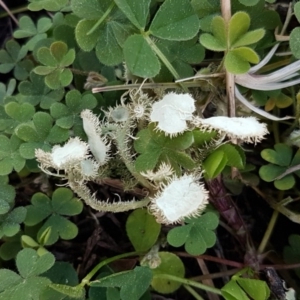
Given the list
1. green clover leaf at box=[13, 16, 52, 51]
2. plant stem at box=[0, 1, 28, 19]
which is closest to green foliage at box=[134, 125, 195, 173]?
green clover leaf at box=[13, 16, 52, 51]

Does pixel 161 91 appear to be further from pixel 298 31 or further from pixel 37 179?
pixel 37 179

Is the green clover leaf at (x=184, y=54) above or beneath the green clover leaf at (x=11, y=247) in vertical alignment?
above

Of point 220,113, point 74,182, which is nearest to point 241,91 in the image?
point 220,113

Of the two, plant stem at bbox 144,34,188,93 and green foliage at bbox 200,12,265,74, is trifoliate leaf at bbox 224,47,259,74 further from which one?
plant stem at bbox 144,34,188,93

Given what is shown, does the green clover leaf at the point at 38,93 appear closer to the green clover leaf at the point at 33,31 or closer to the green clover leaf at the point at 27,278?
the green clover leaf at the point at 33,31

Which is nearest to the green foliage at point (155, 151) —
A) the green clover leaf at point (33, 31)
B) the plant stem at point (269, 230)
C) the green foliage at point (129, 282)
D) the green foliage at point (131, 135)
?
the green foliage at point (131, 135)

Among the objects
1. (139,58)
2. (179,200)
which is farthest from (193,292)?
(139,58)
